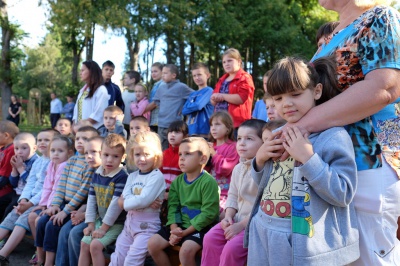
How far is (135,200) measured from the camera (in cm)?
427

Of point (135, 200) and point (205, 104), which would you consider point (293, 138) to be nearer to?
point (135, 200)

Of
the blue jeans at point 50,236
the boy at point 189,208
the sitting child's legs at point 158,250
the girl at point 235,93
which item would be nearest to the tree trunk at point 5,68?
the girl at point 235,93

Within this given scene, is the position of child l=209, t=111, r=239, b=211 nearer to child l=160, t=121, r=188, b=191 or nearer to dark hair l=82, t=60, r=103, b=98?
child l=160, t=121, r=188, b=191

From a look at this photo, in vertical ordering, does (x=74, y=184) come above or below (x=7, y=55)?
below

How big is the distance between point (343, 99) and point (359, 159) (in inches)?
10.2

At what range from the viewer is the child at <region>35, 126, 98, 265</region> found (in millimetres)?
5074

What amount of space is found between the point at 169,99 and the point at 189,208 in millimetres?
3464

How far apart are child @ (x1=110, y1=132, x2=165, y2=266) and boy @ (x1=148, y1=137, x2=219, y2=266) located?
12 cm

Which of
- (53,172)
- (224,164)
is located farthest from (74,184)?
(224,164)

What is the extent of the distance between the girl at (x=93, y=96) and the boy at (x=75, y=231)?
1.57 meters

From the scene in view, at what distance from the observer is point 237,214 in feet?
12.2

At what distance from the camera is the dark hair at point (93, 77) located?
6781 mm

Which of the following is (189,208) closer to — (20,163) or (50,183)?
(50,183)

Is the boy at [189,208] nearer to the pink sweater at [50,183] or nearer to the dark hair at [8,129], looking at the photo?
the pink sweater at [50,183]
